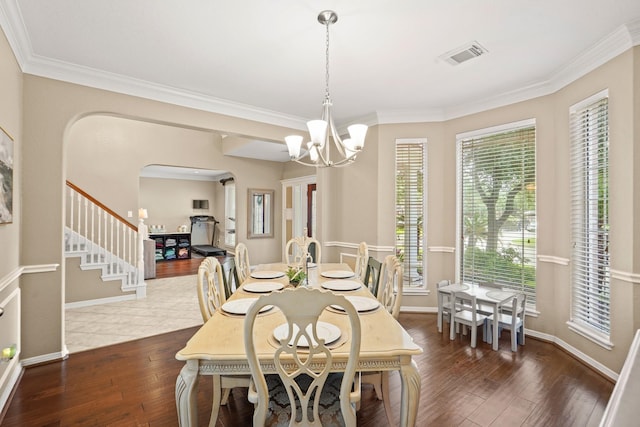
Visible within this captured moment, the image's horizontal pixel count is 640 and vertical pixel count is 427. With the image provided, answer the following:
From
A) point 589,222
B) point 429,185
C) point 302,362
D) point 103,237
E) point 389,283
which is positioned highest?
point 429,185

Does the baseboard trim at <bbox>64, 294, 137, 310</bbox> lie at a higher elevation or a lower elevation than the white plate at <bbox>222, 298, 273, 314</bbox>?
lower

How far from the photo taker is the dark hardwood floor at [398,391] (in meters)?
1.98

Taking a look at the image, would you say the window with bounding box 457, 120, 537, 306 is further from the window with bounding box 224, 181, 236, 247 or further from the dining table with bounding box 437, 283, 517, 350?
the window with bounding box 224, 181, 236, 247

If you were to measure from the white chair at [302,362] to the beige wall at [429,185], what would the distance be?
2.47 m

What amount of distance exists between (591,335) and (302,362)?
2780 mm

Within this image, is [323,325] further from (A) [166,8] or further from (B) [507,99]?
(B) [507,99]

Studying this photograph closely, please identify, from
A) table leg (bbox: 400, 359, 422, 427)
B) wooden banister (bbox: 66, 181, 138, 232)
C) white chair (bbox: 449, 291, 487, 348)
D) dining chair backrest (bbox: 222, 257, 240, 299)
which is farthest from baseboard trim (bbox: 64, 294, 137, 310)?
table leg (bbox: 400, 359, 422, 427)

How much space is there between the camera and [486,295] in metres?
3.17

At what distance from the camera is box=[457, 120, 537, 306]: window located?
334 centimetres

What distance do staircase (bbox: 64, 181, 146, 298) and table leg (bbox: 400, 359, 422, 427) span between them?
4.77 m

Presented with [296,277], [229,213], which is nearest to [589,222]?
[296,277]

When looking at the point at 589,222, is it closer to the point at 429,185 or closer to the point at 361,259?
the point at 429,185

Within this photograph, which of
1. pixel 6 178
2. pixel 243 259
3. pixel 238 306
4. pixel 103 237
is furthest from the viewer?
pixel 103 237

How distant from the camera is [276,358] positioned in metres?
1.26
